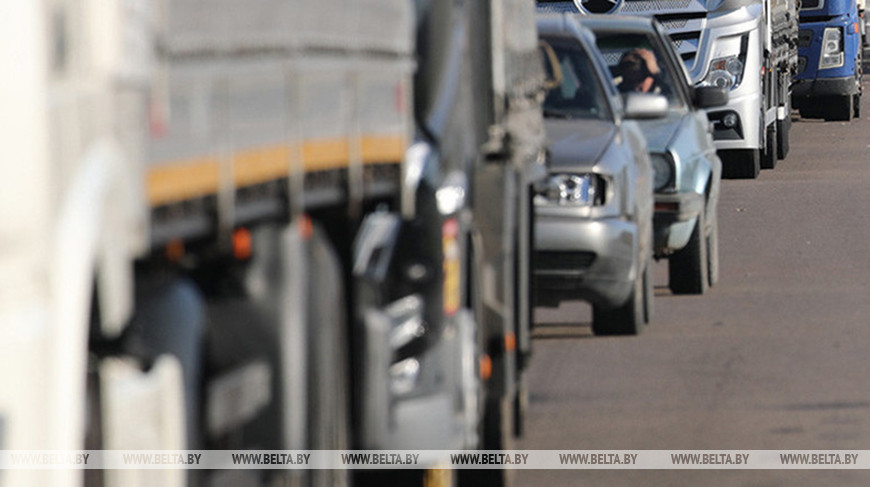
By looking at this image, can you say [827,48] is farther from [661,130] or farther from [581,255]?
[581,255]

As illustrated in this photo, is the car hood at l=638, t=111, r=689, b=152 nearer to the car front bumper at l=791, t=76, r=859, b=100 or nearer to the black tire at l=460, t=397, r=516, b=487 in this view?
the black tire at l=460, t=397, r=516, b=487

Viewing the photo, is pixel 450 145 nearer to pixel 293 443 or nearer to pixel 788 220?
pixel 293 443

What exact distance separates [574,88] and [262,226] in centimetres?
745

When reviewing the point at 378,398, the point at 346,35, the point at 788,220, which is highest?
the point at 346,35

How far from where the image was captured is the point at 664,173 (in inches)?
538

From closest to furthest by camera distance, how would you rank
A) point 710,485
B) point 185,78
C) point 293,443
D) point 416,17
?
point 185,78, point 293,443, point 416,17, point 710,485

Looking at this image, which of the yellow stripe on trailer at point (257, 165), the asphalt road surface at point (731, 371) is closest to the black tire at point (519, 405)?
the asphalt road surface at point (731, 371)

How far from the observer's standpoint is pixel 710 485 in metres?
8.12

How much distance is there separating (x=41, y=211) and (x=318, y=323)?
235 cm

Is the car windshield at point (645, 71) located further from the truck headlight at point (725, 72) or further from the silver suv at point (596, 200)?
the truck headlight at point (725, 72)

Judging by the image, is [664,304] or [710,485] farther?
[664,304]

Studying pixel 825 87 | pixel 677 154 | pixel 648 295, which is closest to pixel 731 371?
pixel 648 295

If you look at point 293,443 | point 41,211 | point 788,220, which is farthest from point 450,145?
point 788,220

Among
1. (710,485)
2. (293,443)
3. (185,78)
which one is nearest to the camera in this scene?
(185,78)
